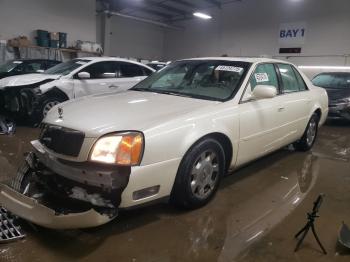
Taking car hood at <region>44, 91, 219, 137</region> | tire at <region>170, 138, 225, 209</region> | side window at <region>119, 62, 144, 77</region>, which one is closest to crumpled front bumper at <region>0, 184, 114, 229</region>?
car hood at <region>44, 91, 219, 137</region>

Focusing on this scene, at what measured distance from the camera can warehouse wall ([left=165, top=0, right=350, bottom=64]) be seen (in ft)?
39.0

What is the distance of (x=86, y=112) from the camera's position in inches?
94.3

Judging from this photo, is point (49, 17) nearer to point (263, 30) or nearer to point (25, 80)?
point (25, 80)

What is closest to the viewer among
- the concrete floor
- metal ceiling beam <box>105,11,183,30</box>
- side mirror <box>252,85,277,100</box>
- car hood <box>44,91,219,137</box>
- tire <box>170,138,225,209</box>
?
the concrete floor

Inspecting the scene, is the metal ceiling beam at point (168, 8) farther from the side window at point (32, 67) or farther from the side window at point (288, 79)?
the side window at point (288, 79)

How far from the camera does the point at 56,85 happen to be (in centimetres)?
554

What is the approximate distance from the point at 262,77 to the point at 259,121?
520 mm

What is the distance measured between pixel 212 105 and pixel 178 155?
63cm

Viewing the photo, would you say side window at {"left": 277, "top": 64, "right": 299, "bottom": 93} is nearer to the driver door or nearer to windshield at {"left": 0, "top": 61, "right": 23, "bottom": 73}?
the driver door

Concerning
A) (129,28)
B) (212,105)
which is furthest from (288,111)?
(129,28)

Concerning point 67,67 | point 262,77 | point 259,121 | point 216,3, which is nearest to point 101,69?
point 67,67

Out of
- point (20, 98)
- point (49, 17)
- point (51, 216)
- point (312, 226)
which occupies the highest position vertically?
point (49, 17)

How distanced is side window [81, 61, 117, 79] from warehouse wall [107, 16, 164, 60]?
34.6 feet

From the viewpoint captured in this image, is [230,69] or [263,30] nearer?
[230,69]
